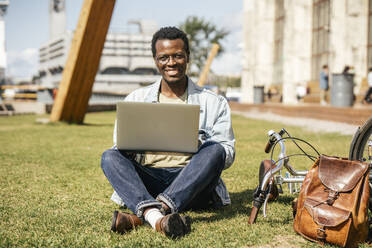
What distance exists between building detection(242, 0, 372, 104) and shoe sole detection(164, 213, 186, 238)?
20549mm

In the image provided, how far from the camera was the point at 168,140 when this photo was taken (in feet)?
11.3

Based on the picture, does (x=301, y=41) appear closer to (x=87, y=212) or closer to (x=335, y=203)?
(x=87, y=212)

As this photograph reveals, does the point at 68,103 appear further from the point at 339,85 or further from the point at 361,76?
the point at 361,76

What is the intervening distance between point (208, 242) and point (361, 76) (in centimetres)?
2117

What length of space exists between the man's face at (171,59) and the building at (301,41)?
19.8 metres

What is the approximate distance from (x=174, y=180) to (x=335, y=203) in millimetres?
1124

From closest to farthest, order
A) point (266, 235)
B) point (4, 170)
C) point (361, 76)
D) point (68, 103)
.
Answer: point (266, 235) → point (4, 170) → point (68, 103) → point (361, 76)

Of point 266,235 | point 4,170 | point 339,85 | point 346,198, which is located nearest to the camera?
point 346,198

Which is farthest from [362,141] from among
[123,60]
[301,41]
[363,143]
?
[123,60]

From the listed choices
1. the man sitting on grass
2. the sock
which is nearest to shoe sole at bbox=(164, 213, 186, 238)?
the man sitting on grass

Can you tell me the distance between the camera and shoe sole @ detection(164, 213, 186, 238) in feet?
10.3

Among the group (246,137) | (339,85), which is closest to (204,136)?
(246,137)

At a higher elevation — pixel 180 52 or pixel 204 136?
pixel 180 52

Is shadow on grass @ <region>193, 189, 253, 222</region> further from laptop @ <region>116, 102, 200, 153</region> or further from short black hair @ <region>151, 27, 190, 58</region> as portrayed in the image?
short black hair @ <region>151, 27, 190, 58</region>
